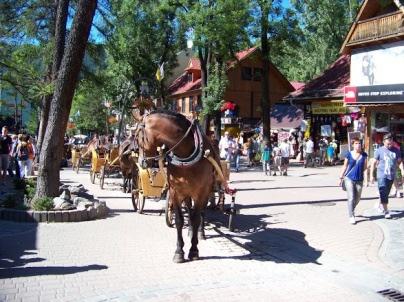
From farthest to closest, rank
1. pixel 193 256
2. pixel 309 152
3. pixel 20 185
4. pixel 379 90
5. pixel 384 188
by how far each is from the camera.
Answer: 1. pixel 309 152
2. pixel 379 90
3. pixel 20 185
4. pixel 384 188
5. pixel 193 256

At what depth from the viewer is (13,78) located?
45.4ft

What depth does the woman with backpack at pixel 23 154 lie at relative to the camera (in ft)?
57.4

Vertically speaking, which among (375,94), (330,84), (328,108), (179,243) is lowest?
(179,243)

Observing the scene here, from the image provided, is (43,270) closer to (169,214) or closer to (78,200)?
(169,214)

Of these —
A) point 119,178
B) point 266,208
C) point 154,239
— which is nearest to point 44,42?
point 119,178

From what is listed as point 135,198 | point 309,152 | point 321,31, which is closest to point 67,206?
point 135,198

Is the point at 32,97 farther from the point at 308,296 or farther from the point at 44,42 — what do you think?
the point at 308,296

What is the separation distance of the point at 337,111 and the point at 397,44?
30.5 feet

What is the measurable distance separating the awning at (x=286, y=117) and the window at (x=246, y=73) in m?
7.28

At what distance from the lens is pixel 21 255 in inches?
291

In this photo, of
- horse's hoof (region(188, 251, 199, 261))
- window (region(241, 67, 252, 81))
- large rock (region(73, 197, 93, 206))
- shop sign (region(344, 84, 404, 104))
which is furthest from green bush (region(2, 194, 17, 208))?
window (region(241, 67, 252, 81))

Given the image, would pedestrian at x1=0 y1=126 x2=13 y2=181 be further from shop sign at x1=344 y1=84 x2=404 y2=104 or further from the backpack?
shop sign at x1=344 y1=84 x2=404 y2=104

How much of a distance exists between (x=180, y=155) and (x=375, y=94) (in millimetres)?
16450

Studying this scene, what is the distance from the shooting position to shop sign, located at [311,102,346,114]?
29.4 metres
